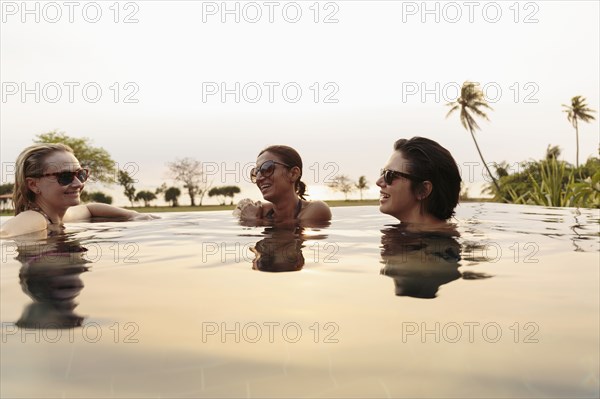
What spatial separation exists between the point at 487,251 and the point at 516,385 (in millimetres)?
2849

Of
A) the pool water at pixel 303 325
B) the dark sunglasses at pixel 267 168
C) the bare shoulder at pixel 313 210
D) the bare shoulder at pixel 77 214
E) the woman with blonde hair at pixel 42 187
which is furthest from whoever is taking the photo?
the bare shoulder at pixel 77 214

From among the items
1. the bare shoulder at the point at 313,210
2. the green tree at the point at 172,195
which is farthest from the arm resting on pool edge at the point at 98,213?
the green tree at the point at 172,195

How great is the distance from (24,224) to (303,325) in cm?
508

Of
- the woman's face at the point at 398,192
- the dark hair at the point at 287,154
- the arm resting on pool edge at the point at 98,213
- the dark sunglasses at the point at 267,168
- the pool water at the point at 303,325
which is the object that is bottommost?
the pool water at the point at 303,325

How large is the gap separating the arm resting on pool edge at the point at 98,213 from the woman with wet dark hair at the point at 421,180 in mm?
5001

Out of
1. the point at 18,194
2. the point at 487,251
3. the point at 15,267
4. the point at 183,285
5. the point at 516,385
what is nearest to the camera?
the point at 516,385

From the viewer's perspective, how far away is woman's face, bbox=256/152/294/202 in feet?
22.5

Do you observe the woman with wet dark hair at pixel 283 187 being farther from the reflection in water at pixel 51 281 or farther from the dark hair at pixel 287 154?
the reflection in water at pixel 51 281

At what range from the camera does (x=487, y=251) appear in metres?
4.36

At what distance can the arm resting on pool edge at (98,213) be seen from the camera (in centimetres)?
890

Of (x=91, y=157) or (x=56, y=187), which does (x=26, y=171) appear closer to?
(x=56, y=187)

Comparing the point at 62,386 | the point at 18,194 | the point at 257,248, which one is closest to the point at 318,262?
the point at 257,248

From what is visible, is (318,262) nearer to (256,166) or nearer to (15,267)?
(15,267)

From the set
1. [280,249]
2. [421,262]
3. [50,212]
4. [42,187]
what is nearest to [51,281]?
[280,249]
